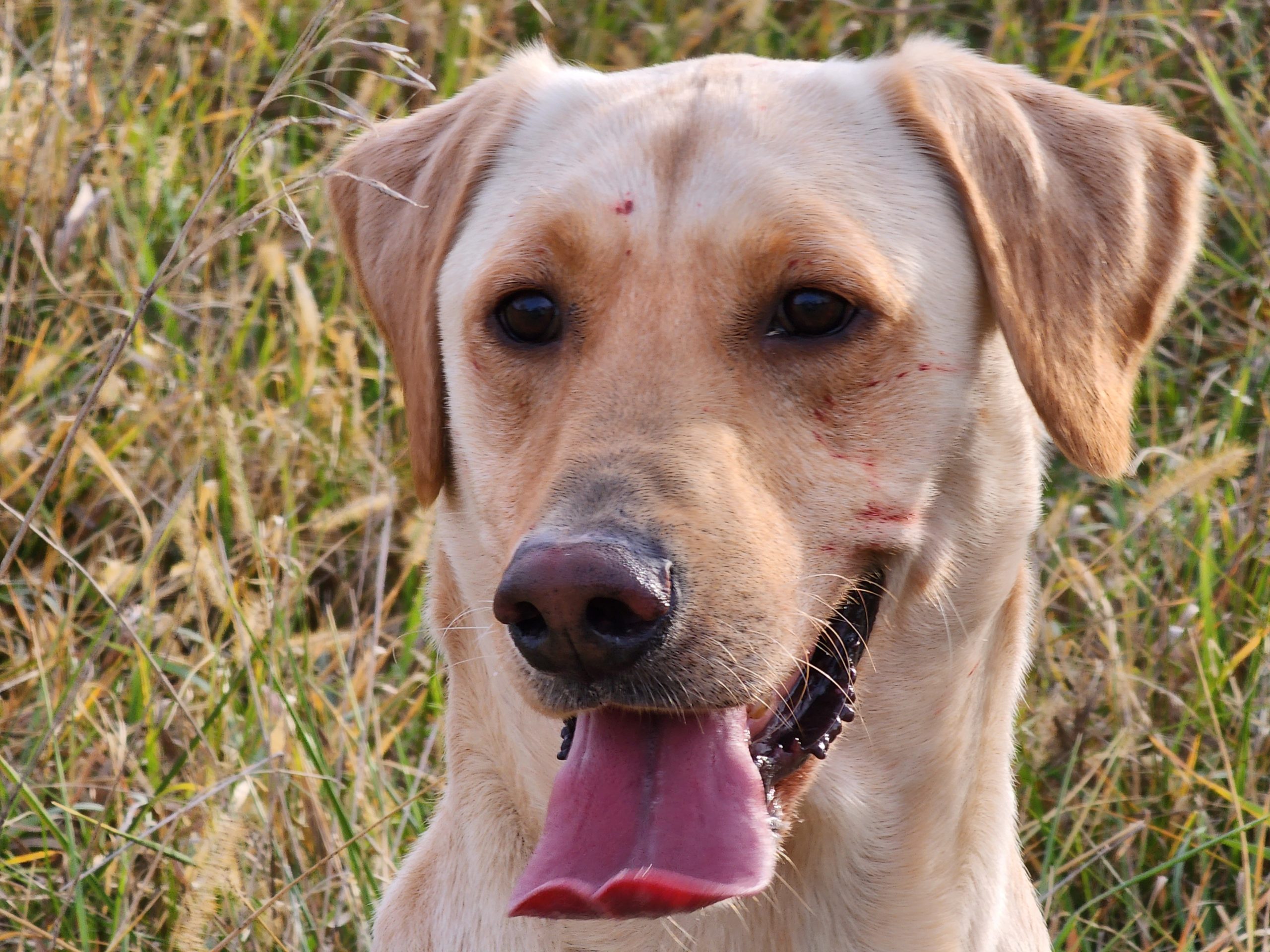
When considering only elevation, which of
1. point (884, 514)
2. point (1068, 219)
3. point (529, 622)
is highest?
Answer: point (1068, 219)

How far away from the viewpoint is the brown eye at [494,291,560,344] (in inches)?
109

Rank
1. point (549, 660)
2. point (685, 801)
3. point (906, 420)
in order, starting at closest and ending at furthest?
point (549, 660), point (685, 801), point (906, 420)

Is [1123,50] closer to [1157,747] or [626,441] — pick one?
[1157,747]

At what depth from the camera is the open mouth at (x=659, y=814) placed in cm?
239

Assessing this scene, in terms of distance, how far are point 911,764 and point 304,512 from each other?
2.33m

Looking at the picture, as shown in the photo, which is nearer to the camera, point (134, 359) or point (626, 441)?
point (626, 441)

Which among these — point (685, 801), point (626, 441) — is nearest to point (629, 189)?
point (626, 441)

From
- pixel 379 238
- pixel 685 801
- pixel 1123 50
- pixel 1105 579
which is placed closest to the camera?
pixel 685 801

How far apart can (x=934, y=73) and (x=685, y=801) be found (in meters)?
1.36

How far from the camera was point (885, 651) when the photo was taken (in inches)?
111

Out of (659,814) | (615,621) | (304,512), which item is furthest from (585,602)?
(304,512)

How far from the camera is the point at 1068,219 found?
279 cm

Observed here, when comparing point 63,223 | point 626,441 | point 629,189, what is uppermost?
point 629,189

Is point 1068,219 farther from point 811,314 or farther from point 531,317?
point 531,317
